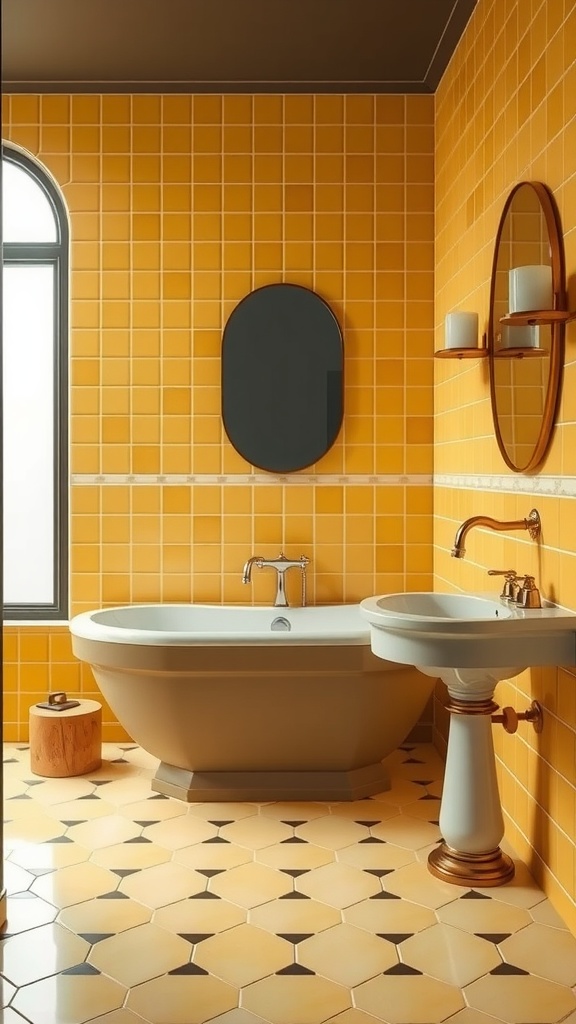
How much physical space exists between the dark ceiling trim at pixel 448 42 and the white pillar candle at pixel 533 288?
1.56m

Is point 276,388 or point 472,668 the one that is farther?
point 276,388

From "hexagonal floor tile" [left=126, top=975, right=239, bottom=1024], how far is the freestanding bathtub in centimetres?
125

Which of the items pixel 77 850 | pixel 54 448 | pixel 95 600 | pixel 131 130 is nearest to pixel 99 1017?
pixel 77 850

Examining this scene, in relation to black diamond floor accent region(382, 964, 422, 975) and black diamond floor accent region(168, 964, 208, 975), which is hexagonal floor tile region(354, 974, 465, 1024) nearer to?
black diamond floor accent region(382, 964, 422, 975)

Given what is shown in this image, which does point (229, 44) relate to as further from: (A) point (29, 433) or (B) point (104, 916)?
(B) point (104, 916)

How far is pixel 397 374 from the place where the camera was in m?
4.70

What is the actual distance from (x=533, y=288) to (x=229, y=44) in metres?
2.15

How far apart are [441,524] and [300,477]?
27.0 inches

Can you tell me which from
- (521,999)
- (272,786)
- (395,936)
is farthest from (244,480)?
(521,999)

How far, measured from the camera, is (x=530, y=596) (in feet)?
9.48

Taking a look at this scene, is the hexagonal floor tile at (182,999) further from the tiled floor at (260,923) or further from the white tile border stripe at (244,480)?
the white tile border stripe at (244,480)

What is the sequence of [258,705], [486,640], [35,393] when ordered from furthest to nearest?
1. [35,393]
2. [258,705]
3. [486,640]

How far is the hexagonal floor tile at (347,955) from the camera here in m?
2.46

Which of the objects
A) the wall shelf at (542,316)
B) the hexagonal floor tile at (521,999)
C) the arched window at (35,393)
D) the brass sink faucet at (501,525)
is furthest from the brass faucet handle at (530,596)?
the arched window at (35,393)
